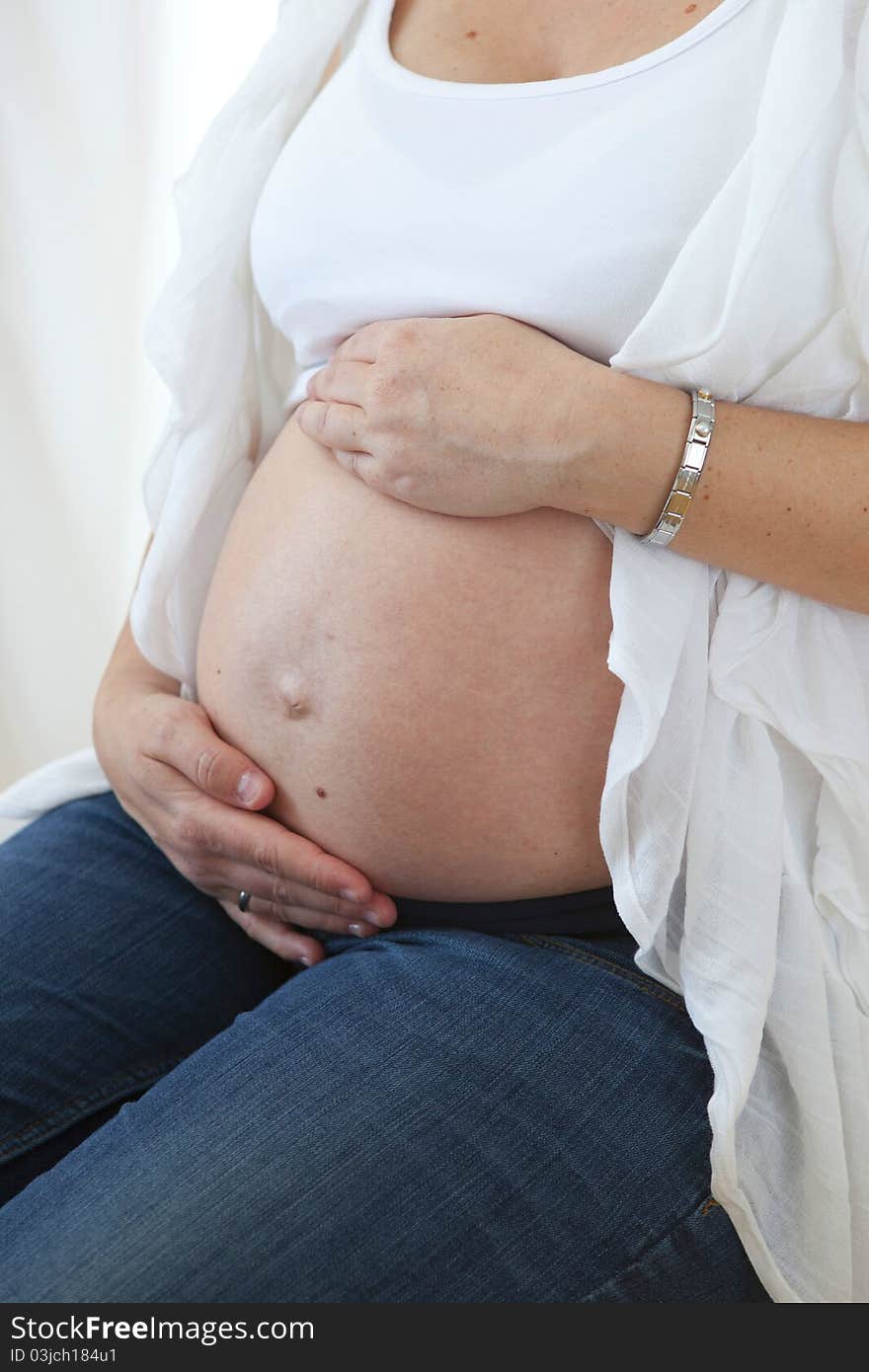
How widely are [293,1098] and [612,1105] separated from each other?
0.18 metres

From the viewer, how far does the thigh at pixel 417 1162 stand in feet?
1.95

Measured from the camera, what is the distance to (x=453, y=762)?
0.75m

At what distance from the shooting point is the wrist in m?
0.67

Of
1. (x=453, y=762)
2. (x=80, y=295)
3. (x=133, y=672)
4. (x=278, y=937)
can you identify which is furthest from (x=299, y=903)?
(x=80, y=295)

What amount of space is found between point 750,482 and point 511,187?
255 millimetres

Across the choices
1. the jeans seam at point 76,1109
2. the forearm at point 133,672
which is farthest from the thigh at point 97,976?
the forearm at point 133,672

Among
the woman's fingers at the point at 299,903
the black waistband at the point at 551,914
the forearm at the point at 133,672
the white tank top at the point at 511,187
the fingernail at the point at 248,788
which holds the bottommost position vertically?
the woman's fingers at the point at 299,903

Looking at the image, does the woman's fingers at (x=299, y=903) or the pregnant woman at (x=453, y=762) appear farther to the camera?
the woman's fingers at (x=299, y=903)

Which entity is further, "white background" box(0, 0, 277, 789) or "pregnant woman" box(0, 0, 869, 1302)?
"white background" box(0, 0, 277, 789)

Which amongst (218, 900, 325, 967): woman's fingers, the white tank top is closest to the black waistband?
(218, 900, 325, 967): woman's fingers

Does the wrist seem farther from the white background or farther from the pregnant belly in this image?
the white background

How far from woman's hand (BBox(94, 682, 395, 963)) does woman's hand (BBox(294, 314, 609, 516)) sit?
23cm

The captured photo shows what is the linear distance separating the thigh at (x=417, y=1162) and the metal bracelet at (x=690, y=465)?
270 mm

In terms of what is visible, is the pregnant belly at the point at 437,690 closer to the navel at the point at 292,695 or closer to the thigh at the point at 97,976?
the navel at the point at 292,695
